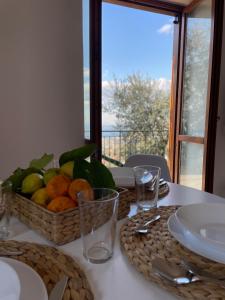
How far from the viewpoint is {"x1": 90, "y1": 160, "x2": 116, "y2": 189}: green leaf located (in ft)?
2.53

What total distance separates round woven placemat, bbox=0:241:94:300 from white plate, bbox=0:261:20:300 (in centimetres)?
8

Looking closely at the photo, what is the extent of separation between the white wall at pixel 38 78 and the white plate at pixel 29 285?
159 cm

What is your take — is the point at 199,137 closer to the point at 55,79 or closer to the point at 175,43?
the point at 175,43

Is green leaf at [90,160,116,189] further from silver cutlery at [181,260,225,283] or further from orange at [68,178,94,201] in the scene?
silver cutlery at [181,260,225,283]

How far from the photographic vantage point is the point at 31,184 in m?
0.76

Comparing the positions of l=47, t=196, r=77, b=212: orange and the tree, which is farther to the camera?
the tree

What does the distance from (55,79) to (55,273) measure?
176 centimetres

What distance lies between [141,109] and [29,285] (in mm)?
3048

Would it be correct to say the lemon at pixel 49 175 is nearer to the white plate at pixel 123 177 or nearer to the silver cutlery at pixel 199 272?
the white plate at pixel 123 177

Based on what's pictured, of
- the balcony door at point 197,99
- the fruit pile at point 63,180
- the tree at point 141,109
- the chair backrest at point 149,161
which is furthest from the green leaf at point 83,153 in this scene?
the tree at point 141,109

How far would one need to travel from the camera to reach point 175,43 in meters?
2.86

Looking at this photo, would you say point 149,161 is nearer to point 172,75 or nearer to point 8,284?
point 8,284

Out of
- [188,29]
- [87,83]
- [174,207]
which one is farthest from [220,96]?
[174,207]

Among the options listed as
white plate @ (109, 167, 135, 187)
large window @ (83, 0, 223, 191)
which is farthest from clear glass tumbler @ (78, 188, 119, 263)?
large window @ (83, 0, 223, 191)
